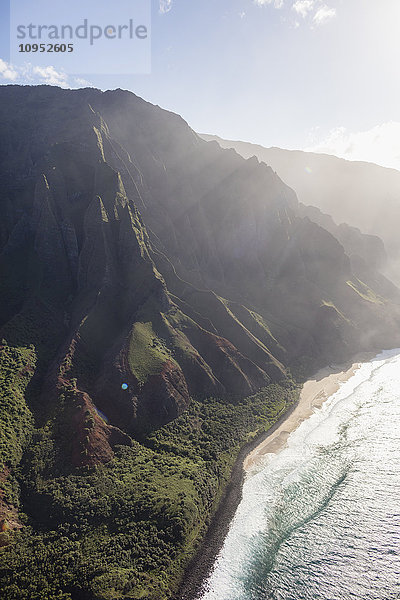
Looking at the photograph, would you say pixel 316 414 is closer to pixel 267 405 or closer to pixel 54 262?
pixel 267 405

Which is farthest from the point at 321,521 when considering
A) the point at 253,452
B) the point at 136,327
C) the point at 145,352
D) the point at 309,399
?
the point at 136,327

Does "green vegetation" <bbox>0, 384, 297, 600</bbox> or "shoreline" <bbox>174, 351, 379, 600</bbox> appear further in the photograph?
"shoreline" <bbox>174, 351, 379, 600</bbox>

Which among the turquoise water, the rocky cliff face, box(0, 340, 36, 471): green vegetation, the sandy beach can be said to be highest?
the rocky cliff face

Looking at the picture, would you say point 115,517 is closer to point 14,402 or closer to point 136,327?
point 14,402

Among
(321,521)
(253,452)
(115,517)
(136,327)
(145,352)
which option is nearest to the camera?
(115,517)

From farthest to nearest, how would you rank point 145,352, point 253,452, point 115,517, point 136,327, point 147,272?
point 147,272 < point 136,327 < point 145,352 < point 253,452 < point 115,517

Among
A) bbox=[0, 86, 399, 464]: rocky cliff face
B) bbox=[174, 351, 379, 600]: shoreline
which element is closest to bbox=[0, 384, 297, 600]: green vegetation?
bbox=[174, 351, 379, 600]: shoreline

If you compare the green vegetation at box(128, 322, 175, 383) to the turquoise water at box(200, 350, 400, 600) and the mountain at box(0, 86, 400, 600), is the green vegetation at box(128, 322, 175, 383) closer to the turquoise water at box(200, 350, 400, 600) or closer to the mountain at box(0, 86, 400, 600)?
the mountain at box(0, 86, 400, 600)
